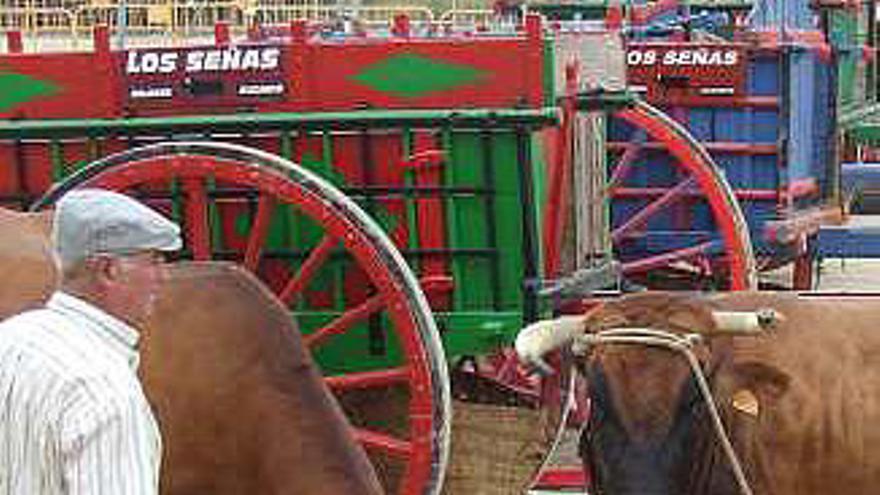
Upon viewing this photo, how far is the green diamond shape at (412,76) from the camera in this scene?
18.3ft

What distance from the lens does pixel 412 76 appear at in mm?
5594

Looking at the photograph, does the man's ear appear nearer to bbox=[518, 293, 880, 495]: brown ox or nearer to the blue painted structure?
bbox=[518, 293, 880, 495]: brown ox

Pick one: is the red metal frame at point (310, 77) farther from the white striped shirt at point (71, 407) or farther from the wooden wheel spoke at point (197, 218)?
the white striped shirt at point (71, 407)

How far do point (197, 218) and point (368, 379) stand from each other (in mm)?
752

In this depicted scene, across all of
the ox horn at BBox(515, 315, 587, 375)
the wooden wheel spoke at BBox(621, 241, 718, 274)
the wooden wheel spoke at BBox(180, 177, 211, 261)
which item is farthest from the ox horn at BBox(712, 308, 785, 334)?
the wooden wheel spoke at BBox(621, 241, 718, 274)

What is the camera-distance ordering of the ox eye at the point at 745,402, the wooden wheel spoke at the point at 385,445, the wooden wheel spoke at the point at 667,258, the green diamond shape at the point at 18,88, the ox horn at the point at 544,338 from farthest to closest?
1. the wooden wheel spoke at the point at 667,258
2. the green diamond shape at the point at 18,88
3. the wooden wheel spoke at the point at 385,445
4. the ox horn at the point at 544,338
5. the ox eye at the point at 745,402

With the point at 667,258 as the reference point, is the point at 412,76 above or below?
above

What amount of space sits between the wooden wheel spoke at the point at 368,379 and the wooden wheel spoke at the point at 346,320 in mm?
140

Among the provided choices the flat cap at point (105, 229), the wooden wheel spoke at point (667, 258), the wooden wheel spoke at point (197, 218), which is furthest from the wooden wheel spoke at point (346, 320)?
the wooden wheel spoke at point (667, 258)

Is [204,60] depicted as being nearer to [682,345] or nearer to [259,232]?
[259,232]

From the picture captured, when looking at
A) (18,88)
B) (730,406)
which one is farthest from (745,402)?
(18,88)

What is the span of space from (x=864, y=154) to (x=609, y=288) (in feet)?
25.4

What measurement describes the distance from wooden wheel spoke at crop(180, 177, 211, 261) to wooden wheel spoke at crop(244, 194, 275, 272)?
142 millimetres

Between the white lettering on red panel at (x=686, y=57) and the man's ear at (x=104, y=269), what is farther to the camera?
the white lettering on red panel at (x=686, y=57)
